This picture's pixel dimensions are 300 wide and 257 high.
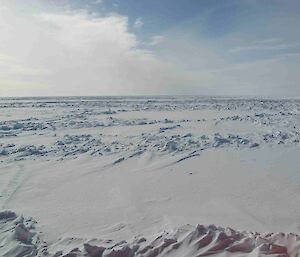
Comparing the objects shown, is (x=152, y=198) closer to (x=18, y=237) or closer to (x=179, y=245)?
(x=179, y=245)

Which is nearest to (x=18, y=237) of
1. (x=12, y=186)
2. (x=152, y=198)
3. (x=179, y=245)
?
(x=179, y=245)

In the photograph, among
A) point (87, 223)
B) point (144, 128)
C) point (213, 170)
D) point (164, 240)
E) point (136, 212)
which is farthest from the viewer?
point (144, 128)

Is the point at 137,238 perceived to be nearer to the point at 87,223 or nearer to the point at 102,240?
the point at 102,240

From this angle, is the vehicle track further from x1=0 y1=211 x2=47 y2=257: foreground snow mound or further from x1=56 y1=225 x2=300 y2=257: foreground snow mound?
x1=56 y1=225 x2=300 y2=257: foreground snow mound

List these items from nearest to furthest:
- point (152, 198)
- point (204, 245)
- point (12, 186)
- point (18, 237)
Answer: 1. point (204, 245)
2. point (18, 237)
3. point (152, 198)
4. point (12, 186)

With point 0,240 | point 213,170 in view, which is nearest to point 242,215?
point 213,170

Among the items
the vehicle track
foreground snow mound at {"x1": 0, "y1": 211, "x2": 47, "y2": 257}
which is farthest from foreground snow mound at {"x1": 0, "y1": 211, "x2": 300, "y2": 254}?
the vehicle track
